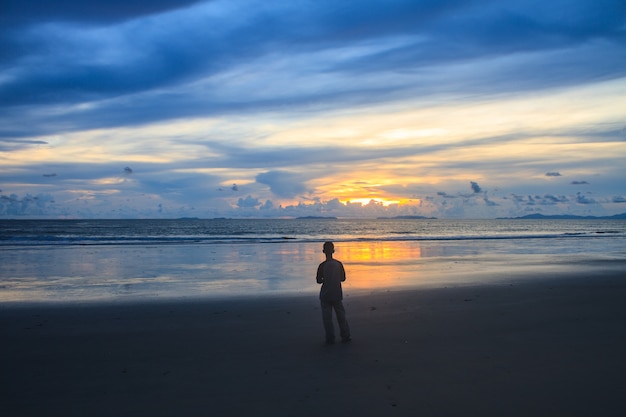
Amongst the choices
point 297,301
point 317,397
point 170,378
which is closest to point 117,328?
point 170,378

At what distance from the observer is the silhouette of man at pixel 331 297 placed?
9.43 m

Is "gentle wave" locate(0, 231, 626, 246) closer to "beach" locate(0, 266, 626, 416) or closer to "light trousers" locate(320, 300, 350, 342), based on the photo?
"beach" locate(0, 266, 626, 416)

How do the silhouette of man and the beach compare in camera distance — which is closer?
the beach

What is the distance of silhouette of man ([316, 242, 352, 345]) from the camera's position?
943cm

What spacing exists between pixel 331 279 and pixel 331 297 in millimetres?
332

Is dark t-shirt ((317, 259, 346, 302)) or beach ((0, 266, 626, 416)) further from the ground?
dark t-shirt ((317, 259, 346, 302))

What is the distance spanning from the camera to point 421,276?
2098cm

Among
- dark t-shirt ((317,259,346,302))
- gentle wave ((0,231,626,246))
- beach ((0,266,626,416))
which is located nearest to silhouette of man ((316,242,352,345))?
dark t-shirt ((317,259,346,302))

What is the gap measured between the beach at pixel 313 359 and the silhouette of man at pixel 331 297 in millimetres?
287

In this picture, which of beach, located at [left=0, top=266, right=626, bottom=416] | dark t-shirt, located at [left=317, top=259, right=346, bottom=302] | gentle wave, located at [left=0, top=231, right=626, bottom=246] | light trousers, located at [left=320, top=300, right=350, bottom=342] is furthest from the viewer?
gentle wave, located at [left=0, top=231, right=626, bottom=246]

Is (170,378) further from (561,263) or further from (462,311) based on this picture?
(561,263)

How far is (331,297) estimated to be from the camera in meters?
9.52

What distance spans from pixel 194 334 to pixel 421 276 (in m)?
12.5

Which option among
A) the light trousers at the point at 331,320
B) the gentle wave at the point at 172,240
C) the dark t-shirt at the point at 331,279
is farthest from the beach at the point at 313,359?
the gentle wave at the point at 172,240
